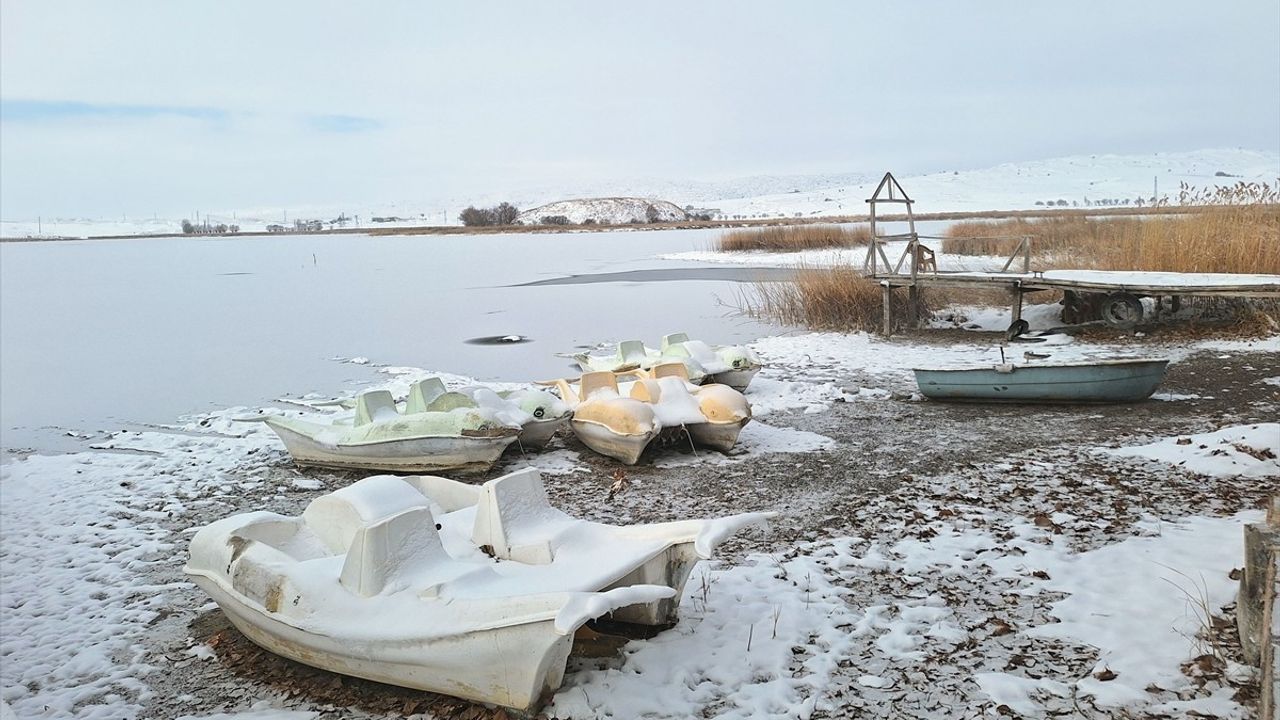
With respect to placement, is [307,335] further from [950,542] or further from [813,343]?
[950,542]

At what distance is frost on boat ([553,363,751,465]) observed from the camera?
23.9ft

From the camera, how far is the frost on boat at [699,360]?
10086mm

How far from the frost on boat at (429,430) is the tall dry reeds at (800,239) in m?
24.8

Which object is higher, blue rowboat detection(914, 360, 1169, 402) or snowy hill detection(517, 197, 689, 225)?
snowy hill detection(517, 197, 689, 225)

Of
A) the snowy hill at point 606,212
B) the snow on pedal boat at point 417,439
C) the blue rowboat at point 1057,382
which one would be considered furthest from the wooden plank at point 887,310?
the snowy hill at point 606,212

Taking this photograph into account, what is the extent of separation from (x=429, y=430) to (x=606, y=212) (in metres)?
95.9

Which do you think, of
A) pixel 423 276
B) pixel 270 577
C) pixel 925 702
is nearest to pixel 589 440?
pixel 270 577

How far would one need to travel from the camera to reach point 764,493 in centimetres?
655

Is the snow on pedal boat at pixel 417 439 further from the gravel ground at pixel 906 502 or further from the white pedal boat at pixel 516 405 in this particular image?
the gravel ground at pixel 906 502

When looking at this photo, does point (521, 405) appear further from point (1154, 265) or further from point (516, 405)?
point (1154, 265)

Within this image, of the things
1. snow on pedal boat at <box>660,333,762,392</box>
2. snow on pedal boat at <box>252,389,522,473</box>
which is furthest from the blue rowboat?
snow on pedal boat at <box>252,389,522,473</box>

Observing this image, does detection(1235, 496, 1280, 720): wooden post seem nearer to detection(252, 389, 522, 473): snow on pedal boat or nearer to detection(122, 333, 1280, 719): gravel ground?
detection(122, 333, 1280, 719): gravel ground

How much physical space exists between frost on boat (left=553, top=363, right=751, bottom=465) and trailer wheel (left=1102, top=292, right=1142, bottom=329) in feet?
26.8

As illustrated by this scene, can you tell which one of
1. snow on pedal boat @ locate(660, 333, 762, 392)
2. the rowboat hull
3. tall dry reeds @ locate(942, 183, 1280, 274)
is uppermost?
tall dry reeds @ locate(942, 183, 1280, 274)
